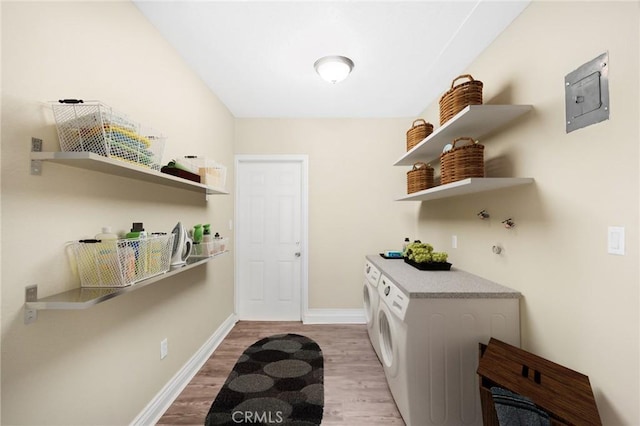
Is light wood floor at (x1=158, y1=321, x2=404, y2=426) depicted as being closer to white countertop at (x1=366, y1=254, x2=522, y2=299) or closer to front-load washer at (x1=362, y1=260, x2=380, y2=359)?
front-load washer at (x1=362, y1=260, x2=380, y2=359)

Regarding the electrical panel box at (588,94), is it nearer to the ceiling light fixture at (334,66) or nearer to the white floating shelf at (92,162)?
the ceiling light fixture at (334,66)

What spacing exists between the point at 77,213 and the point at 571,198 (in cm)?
234

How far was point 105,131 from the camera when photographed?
1070 mm

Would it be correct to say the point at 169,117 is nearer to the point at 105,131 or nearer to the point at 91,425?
the point at 105,131

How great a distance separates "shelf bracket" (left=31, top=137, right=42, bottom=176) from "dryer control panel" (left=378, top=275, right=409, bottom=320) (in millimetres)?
1836

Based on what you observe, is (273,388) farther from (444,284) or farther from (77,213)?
(77,213)

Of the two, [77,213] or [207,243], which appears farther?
[207,243]

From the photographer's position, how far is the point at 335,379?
213cm

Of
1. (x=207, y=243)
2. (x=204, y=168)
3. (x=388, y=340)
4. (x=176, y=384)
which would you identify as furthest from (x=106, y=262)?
(x=388, y=340)

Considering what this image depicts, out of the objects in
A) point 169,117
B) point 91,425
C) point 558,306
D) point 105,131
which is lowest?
point 91,425

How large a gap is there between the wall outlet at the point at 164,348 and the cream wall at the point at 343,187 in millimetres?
1754

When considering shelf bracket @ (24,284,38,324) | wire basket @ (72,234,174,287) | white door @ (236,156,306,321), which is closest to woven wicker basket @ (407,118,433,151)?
white door @ (236,156,306,321)

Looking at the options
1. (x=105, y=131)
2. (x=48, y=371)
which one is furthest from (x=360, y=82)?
(x=48, y=371)

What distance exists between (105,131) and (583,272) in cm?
220
